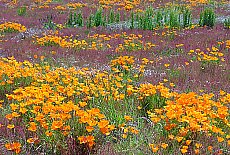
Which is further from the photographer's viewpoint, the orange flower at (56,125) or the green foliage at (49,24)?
the green foliage at (49,24)

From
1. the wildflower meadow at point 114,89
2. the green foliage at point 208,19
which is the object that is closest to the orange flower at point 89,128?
the wildflower meadow at point 114,89

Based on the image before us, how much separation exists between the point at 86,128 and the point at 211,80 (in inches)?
198

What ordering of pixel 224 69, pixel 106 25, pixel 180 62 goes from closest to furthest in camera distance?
pixel 224 69 < pixel 180 62 < pixel 106 25

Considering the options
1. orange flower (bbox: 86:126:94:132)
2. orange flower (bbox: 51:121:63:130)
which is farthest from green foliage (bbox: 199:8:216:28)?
orange flower (bbox: 51:121:63:130)

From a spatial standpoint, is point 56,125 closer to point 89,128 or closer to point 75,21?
point 89,128

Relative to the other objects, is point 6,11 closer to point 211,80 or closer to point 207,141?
point 211,80

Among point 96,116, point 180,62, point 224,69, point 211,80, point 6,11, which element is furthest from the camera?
point 6,11

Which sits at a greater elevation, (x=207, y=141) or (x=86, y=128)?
(x=86, y=128)

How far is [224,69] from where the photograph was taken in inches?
383

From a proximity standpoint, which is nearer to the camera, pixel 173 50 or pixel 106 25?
pixel 173 50

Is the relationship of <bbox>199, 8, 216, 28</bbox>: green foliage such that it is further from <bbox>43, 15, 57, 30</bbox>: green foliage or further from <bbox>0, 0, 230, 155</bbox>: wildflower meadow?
<bbox>43, 15, 57, 30</bbox>: green foliage

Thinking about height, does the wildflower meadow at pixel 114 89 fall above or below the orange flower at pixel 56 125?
below

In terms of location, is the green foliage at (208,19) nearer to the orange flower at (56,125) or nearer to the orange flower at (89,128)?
the orange flower at (89,128)

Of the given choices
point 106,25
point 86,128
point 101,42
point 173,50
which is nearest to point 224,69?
point 173,50
